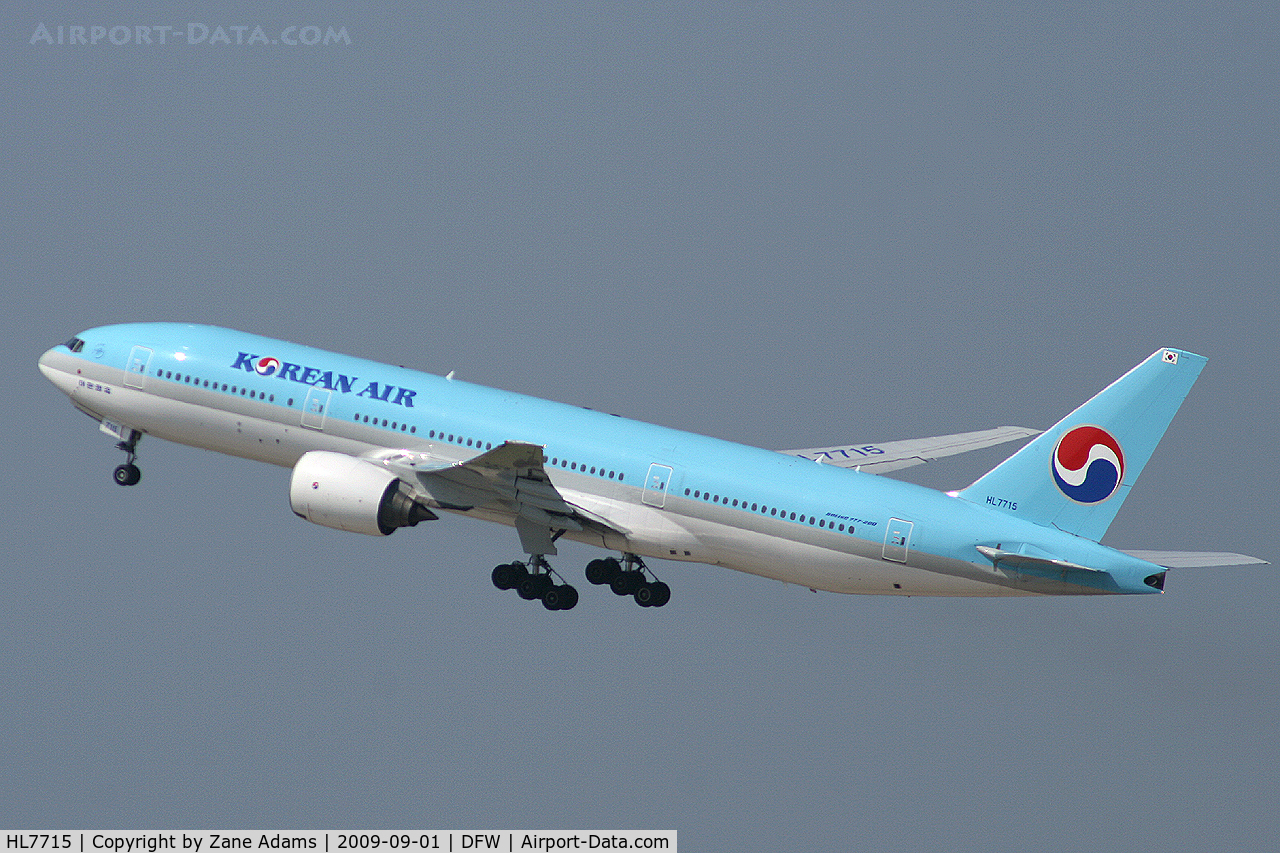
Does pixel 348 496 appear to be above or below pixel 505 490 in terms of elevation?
below

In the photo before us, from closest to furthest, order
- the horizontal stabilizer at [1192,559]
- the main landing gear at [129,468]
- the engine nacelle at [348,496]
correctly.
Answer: the horizontal stabilizer at [1192,559] < the engine nacelle at [348,496] < the main landing gear at [129,468]

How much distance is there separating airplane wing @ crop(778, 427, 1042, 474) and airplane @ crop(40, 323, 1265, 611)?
20.6ft

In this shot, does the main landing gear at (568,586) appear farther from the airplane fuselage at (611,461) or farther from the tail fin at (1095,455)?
the tail fin at (1095,455)

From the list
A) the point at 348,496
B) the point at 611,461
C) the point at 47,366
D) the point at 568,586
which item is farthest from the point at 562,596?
the point at 47,366

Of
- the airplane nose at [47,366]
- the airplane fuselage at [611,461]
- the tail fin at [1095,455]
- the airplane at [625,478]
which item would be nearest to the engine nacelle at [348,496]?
the airplane at [625,478]

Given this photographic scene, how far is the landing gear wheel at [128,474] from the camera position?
55.3 meters

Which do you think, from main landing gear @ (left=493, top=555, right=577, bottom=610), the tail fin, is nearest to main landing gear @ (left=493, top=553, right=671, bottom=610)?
main landing gear @ (left=493, top=555, right=577, bottom=610)

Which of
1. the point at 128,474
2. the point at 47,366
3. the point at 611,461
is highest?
the point at 47,366

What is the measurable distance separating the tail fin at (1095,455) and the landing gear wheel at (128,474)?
22.8 meters

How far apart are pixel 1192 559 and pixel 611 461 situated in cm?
1372

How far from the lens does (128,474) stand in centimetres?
5541

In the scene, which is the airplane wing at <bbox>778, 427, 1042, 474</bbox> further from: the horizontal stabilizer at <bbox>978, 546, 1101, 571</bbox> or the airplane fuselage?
the horizontal stabilizer at <bbox>978, 546, 1101, 571</bbox>

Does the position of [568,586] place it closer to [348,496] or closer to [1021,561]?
[348,496]

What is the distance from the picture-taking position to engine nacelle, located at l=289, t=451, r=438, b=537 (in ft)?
159
